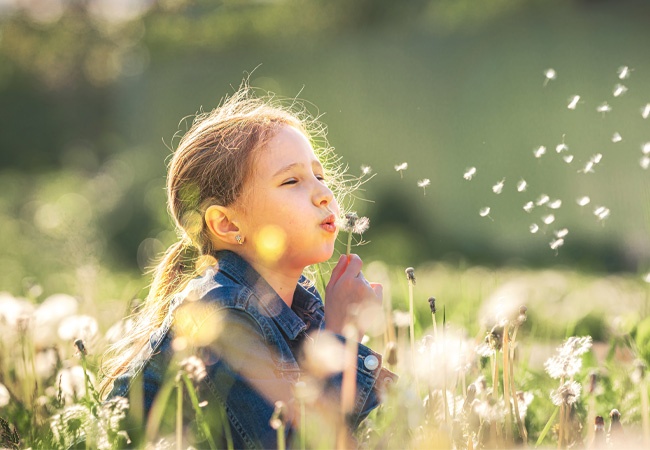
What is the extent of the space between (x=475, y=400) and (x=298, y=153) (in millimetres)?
867

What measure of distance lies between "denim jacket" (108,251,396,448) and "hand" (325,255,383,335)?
0.17 ft

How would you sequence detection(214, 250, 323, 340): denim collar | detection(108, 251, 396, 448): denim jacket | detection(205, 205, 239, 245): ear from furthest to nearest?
detection(205, 205, 239, 245): ear, detection(214, 250, 323, 340): denim collar, detection(108, 251, 396, 448): denim jacket

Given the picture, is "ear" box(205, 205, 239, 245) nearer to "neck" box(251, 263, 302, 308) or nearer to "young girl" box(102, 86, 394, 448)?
"young girl" box(102, 86, 394, 448)

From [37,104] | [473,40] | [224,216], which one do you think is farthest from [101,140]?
[224,216]

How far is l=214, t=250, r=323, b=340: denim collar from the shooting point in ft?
7.68

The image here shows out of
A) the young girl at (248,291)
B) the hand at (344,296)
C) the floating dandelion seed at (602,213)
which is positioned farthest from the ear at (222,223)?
the floating dandelion seed at (602,213)

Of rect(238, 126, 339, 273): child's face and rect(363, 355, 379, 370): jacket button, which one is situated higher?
rect(238, 126, 339, 273): child's face

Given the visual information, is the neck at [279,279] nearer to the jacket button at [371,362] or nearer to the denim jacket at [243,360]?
the denim jacket at [243,360]

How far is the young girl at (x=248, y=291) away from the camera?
2145mm

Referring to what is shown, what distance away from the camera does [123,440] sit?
2072mm

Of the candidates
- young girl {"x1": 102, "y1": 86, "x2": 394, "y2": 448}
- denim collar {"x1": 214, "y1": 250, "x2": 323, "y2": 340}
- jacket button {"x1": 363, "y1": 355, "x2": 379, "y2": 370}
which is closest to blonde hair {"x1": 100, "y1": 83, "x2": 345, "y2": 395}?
young girl {"x1": 102, "y1": 86, "x2": 394, "y2": 448}

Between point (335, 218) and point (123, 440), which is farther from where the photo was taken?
point (335, 218)

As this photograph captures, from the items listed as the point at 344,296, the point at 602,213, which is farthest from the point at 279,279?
the point at 602,213

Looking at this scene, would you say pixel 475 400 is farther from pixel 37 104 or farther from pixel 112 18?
pixel 37 104
